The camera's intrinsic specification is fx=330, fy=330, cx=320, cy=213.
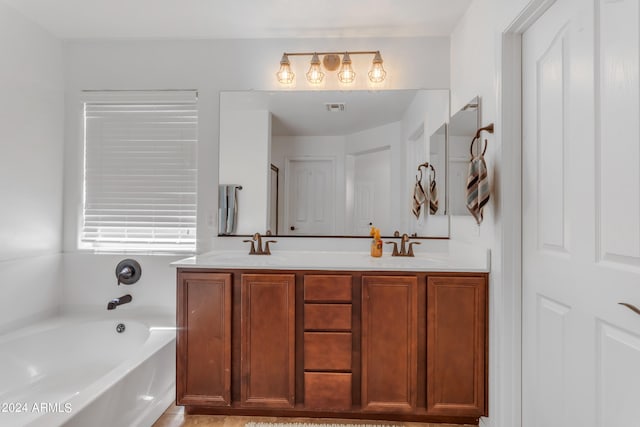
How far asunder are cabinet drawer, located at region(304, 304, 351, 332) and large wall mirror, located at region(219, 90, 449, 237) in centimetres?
70

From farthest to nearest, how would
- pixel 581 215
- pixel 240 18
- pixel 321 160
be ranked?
pixel 321 160 → pixel 240 18 → pixel 581 215

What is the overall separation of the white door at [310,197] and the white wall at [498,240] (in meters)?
1.02

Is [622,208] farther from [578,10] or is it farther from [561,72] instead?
[578,10]

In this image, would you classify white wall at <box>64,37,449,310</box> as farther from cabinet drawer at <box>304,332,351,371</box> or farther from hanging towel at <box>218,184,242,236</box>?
cabinet drawer at <box>304,332,351,371</box>

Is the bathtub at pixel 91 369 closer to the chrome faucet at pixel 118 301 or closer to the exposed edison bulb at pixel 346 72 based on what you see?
the chrome faucet at pixel 118 301

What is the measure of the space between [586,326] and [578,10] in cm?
117

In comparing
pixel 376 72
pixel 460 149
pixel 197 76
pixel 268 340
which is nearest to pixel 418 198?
pixel 460 149

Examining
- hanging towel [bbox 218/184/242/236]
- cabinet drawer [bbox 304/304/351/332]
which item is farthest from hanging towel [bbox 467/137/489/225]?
hanging towel [bbox 218/184/242/236]

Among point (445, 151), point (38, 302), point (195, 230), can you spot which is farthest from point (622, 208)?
point (38, 302)

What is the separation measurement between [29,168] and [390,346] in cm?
259

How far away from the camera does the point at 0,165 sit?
2.02 meters

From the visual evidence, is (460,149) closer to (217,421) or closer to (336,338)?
(336,338)

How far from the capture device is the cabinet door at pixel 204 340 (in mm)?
1842

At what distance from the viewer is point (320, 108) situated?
242 cm
